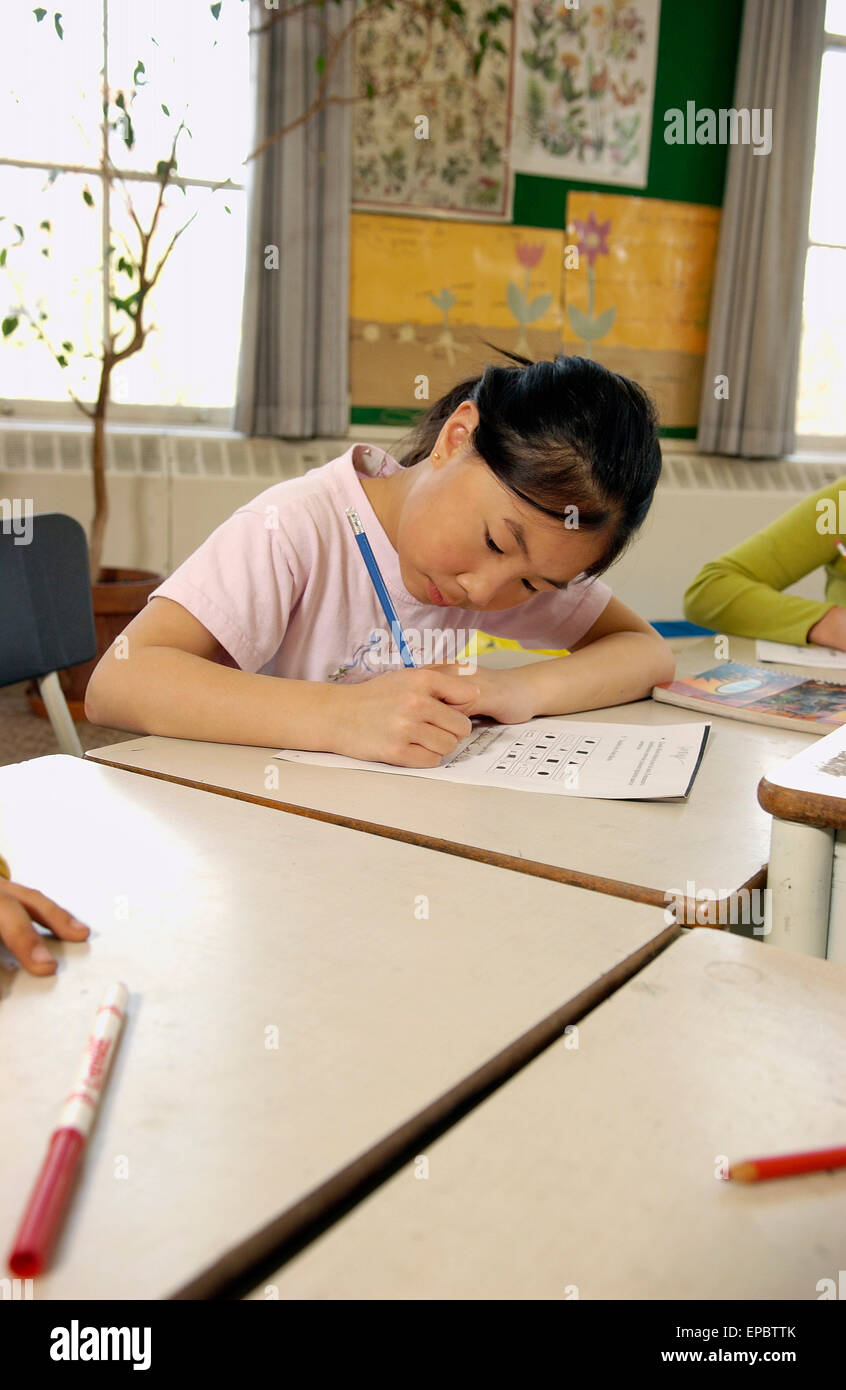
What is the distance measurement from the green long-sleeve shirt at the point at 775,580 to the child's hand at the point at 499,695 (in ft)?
2.13

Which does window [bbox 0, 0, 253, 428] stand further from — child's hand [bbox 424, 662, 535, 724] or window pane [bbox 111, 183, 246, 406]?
child's hand [bbox 424, 662, 535, 724]

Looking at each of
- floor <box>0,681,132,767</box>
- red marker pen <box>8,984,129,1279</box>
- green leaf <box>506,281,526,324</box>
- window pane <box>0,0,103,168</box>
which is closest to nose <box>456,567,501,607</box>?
red marker pen <box>8,984,129,1279</box>

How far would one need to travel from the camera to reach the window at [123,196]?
300 cm

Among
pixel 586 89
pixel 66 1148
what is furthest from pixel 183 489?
pixel 66 1148

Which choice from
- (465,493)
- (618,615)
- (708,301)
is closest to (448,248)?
(708,301)

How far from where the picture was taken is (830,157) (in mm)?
3957

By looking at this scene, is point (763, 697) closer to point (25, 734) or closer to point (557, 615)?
point (557, 615)

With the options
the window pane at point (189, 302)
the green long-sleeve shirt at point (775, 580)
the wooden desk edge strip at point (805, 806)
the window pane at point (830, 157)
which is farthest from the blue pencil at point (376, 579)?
the window pane at point (830, 157)

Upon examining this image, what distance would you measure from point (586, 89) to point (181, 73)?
4.25 feet

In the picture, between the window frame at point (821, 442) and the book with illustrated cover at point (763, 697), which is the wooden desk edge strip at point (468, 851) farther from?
the window frame at point (821, 442)

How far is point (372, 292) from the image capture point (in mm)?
3377

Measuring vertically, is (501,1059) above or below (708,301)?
below
